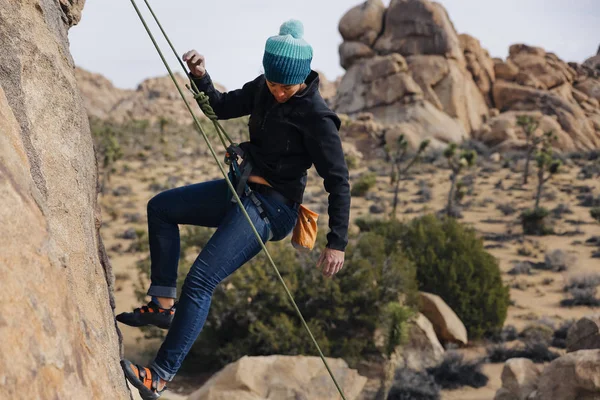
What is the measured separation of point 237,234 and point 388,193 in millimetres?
26768

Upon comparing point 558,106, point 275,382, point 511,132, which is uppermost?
point 558,106

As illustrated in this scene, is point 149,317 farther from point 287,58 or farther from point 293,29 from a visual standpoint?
point 293,29

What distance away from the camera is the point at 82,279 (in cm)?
256

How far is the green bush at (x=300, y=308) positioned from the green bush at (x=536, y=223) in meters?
11.2

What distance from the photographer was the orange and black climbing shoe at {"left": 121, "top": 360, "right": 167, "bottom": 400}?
280cm

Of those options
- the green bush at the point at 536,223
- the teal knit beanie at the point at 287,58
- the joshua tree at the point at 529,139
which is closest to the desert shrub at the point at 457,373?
the teal knit beanie at the point at 287,58

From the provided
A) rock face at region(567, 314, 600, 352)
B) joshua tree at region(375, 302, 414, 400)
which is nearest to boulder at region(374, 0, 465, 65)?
joshua tree at region(375, 302, 414, 400)

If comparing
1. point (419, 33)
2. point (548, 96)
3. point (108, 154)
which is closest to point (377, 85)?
point (419, 33)

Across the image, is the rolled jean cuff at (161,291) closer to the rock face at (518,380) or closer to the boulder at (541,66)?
the rock face at (518,380)

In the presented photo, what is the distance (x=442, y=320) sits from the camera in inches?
473

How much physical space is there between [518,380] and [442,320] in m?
3.99

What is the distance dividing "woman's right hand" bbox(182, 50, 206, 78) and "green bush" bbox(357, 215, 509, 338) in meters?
10.8

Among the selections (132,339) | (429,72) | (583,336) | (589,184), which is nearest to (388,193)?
(589,184)

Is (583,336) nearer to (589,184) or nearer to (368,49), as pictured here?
(589,184)
